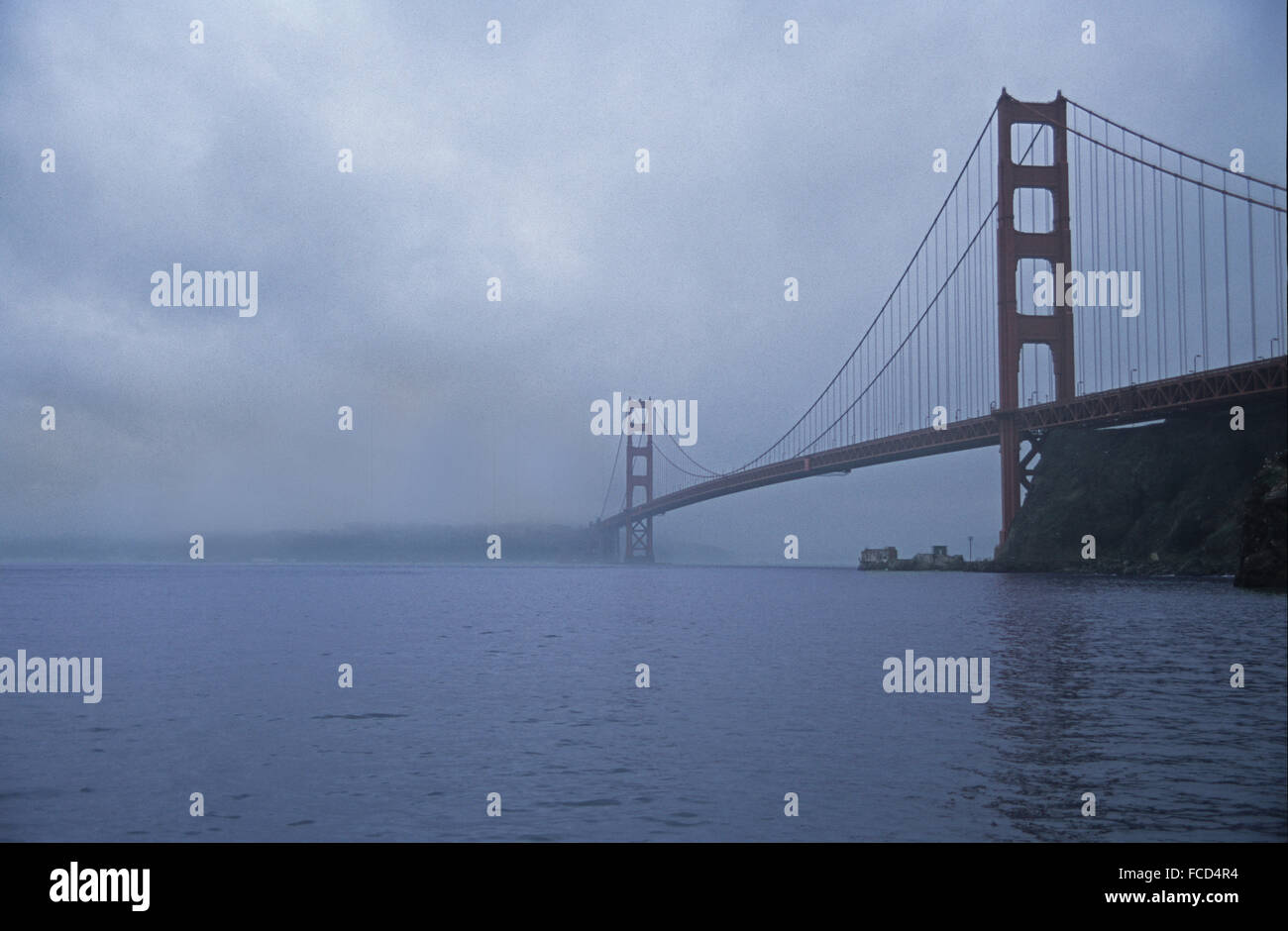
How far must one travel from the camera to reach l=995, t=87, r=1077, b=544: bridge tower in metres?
74.9

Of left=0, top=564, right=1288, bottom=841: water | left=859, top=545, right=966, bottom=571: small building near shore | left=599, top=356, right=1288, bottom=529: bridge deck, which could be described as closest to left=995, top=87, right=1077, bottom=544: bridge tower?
left=599, top=356, right=1288, bottom=529: bridge deck

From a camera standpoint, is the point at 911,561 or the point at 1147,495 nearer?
the point at 1147,495

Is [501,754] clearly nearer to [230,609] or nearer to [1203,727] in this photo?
[1203,727]

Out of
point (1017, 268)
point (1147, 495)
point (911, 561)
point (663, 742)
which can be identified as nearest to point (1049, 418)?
point (1147, 495)

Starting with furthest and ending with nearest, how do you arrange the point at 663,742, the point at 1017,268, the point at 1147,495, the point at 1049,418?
the point at 1017,268 → the point at 1049,418 → the point at 1147,495 → the point at 663,742

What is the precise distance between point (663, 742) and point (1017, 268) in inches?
3043

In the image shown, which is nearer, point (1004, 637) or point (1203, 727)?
point (1203, 727)

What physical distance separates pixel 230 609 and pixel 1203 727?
4754 cm

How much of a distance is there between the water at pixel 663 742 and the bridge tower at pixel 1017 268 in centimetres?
4726

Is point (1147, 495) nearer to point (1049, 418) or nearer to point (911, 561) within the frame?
point (1049, 418)

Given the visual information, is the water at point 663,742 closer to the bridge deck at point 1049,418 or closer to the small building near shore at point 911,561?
the bridge deck at point 1049,418

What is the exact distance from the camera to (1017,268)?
81250 mm

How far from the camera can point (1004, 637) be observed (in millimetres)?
27094
